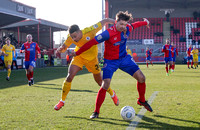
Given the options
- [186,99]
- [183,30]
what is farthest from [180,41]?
[186,99]

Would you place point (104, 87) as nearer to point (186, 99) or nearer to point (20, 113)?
point (20, 113)

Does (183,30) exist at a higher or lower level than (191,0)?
lower

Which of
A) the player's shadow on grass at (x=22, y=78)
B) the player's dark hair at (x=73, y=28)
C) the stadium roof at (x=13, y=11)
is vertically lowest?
the player's shadow on grass at (x=22, y=78)

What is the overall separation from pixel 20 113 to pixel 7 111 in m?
0.41

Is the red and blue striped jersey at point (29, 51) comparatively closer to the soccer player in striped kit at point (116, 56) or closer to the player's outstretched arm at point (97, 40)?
the soccer player in striped kit at point (116, 56)

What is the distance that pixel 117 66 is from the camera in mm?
4902

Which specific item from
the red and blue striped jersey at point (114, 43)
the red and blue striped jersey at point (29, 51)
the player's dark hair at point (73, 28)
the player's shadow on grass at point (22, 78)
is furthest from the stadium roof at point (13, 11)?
the red and blue striped jersey at point (114, 43)

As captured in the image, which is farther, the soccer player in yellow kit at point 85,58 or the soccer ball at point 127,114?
the soccer player in yellow kit at point 85,58

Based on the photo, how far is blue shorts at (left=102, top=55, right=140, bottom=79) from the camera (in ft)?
15.7

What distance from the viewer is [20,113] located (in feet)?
16.8

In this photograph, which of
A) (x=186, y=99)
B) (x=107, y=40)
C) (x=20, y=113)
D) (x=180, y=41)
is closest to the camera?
(x=107, y=40)

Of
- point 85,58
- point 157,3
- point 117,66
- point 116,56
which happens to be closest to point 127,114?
point 117,66

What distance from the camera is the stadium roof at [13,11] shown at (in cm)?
2600

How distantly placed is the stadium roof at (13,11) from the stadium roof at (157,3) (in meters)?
15.6
